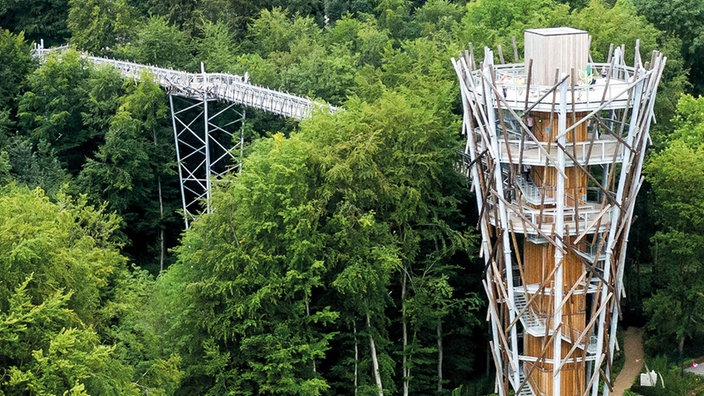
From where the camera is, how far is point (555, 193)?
44.4m

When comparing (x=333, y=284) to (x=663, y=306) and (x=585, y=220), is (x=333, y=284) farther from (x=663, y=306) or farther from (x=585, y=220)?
(x=663, y=306)

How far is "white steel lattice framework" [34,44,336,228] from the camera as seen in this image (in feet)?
205

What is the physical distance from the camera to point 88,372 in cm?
4025

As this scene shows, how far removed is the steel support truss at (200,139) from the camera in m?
65.1

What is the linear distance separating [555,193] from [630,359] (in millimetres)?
13421

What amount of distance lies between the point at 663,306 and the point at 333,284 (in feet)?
47.0

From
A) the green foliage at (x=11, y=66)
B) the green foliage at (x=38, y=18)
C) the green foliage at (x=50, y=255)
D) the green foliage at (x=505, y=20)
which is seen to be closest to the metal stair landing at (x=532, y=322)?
the green foliage at (x=50, y=255)

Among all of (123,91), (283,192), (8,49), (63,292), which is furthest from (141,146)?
(63,292)

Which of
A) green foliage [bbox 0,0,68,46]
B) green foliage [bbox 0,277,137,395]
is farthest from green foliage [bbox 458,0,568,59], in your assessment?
green foliage [bbox 0,277,137,395]

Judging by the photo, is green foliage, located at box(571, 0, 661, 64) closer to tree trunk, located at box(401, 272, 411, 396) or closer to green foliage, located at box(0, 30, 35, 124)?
tree trunk, located at box(401, 272, 411, 396)

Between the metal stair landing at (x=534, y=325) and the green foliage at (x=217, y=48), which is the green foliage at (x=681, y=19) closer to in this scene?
the green foliage at (x=217, y=48)

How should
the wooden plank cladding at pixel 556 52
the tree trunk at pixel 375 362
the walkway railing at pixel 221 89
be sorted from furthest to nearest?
the walkway railing at pixel 221 89 → the tree trunk at pixel 375 362 → the wooden plank cladding at pixel 556 52

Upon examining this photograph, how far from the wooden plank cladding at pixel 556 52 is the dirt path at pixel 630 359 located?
522 inches

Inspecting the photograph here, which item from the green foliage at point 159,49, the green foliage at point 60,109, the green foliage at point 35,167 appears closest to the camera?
the green foliage at point 35,167
